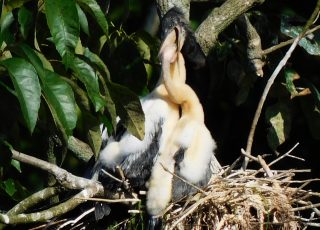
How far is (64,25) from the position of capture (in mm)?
2621

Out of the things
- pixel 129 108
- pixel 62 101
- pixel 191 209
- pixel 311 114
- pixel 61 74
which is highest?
pixel 62 101

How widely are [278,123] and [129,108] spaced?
131 centimetres

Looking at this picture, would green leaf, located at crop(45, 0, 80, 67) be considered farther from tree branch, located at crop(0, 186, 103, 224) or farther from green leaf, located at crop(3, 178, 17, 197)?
green leaf, located at crop(3, 178, 17, 197)

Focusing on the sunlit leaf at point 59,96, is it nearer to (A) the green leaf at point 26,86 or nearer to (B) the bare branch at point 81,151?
(A) the green leaf at point 26,86

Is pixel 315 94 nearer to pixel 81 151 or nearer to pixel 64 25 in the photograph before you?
pixel 81 151

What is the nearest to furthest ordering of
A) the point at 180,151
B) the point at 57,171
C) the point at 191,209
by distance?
1. the point at 57,171
2. the point at 191,209
3. the point at 180,151

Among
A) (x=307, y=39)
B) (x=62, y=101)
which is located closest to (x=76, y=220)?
(x=62, y=101)

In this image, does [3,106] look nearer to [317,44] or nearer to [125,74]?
[125,74]

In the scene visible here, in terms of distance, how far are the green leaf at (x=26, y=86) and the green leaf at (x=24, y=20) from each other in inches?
10.4

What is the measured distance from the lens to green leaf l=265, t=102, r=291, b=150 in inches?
164

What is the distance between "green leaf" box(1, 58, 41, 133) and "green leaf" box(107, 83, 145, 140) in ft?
1.81

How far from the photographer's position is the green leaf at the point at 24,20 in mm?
2791

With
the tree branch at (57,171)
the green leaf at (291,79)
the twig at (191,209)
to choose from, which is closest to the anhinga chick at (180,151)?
the twig at (191,209)

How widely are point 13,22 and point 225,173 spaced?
115 cm
